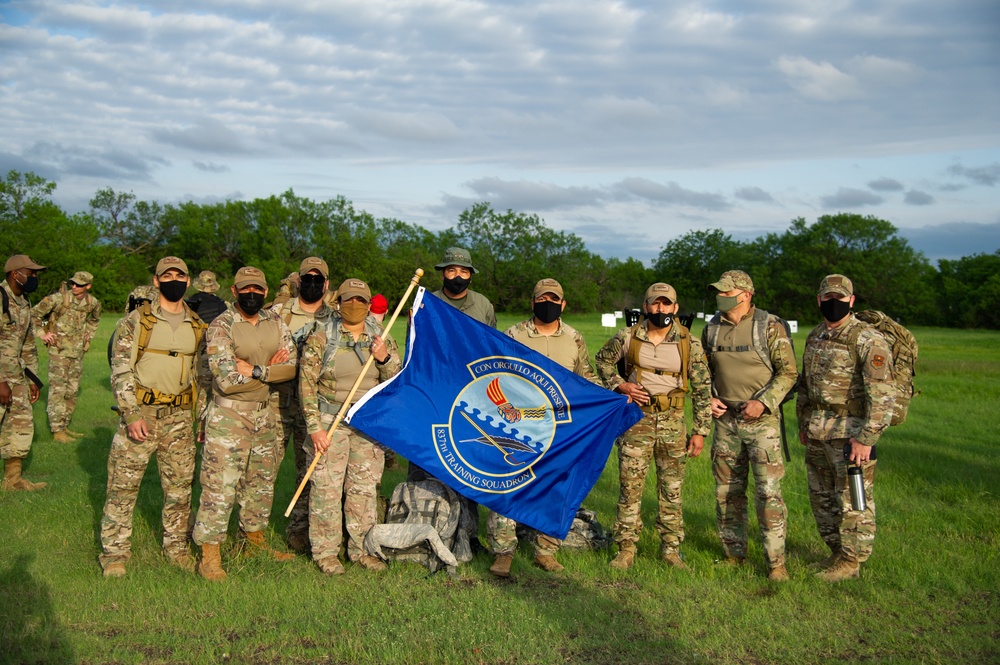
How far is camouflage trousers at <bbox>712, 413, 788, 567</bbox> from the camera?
7.01m

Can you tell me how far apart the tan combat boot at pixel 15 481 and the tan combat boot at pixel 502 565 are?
6269 millimetres

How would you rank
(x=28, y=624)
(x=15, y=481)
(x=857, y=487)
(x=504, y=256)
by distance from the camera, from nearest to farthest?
1. (x=28, y=624)
2. (x=857, y=487)
3. (x=15, y=481)
4. (x=504, y=256)

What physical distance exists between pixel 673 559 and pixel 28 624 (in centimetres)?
528

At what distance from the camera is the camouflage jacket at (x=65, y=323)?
13.3 meters

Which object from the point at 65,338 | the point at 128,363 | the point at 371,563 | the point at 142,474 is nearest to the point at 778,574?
the point at 371,563

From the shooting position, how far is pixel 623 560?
7301mm

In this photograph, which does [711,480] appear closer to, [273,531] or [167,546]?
[273,531]

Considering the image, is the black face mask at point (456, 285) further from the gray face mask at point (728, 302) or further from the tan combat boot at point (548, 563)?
the tan combat boot at point (548, 563)

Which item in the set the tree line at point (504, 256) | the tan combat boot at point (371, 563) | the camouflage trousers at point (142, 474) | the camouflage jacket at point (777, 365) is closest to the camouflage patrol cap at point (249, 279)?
the camouflage trousers at point (142, 474)

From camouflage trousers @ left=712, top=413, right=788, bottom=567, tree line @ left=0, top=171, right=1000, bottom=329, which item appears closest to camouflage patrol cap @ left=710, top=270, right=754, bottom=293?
camouflage trousers @ left=712, top=413, right=788, bottom=567

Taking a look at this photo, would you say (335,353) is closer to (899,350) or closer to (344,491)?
(344,491)

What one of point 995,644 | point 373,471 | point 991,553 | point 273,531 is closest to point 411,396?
point 373,471

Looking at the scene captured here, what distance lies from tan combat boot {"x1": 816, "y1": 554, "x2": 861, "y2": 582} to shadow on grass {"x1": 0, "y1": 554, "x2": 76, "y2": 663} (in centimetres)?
596

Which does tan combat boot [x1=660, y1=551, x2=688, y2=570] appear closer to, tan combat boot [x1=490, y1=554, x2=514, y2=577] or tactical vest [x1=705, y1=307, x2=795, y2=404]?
tan combat boot [x1=490, y1=554, x2=514, y2=577]
